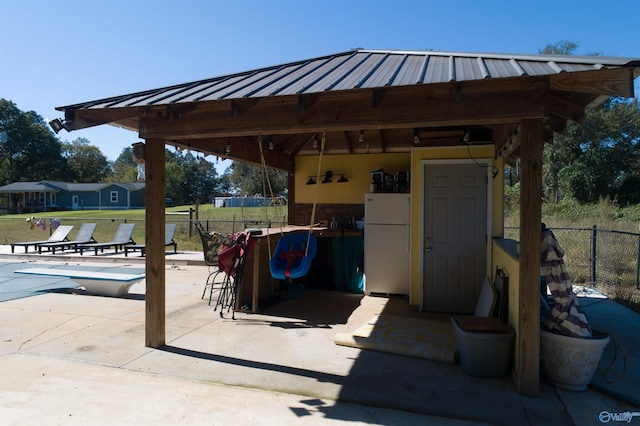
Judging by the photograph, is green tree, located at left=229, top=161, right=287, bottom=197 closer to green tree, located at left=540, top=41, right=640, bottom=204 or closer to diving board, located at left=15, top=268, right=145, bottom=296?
green tree, located at left=540, top=41, right=640, bottom=204

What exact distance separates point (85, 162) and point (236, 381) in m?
59.9

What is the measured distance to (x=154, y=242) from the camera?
174 inches

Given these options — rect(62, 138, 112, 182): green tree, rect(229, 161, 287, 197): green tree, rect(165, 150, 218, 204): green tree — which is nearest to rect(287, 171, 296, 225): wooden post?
rect(229, 161, 287, 197): green tree

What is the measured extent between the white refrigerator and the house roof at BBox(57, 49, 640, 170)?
213cm

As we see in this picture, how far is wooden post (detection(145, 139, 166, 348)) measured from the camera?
4379mm

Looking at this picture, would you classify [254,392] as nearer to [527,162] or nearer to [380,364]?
[380,364]

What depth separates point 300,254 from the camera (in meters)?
5.98

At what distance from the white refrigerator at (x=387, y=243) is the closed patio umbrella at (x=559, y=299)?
3010mm

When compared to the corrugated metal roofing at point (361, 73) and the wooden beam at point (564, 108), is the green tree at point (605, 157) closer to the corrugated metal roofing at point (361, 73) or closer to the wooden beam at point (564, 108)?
the wooden beam at point (564, 108)

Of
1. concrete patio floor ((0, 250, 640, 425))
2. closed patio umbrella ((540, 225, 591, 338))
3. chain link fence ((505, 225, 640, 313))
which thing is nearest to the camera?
concrete patio floor ((0, 250, 640, 425))

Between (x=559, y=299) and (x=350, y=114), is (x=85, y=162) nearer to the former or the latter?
(x=350, y=114)

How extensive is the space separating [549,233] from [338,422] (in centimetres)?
245

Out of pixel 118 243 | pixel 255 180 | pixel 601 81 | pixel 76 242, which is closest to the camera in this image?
pixel 601 81

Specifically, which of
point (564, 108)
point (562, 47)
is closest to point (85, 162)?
point (562, 47)
